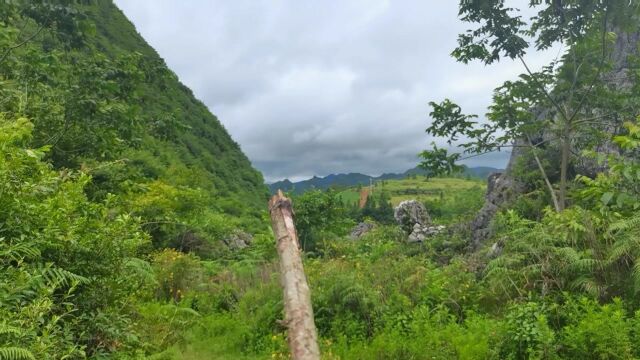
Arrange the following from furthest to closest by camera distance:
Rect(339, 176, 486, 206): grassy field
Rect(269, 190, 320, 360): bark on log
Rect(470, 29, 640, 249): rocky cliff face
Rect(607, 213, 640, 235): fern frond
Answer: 1. Rect(339, 176, 486, 206): grassy field
2. Rect(470, 29, 640, 249): rocky cliff face
3. Rect(607, 213, 640, 235): fern frond
4. Rect(269, 190, 320, 360): bark on log

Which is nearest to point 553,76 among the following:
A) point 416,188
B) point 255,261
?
point 255,261

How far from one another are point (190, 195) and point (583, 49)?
14155 mm

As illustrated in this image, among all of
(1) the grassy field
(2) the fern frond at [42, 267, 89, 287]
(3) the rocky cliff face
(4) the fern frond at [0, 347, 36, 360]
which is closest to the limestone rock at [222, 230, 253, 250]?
(3) the rocky cliff face

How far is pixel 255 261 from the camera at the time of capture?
15.2 meters

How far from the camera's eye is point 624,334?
5812 mm

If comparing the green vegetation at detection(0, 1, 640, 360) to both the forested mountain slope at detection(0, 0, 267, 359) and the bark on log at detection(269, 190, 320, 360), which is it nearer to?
the forested mountain slope at detection(0, 0, 267, 359)

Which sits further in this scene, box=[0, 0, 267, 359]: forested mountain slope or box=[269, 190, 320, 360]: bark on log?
box=[269, 190, 320, 360]: bark on log

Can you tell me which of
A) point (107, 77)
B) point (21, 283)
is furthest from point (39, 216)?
point (107, 77)

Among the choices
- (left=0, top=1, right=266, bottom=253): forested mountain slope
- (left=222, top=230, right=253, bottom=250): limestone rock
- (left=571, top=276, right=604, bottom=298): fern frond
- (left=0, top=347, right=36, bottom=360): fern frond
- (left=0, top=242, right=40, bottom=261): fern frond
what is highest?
(left=0, top=1, right=266, bottom=253): forested mountain slope

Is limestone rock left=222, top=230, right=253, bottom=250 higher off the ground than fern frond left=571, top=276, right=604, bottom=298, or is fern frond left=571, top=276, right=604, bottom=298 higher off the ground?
limestone rock left=222, top=230, right=253, bottom=250

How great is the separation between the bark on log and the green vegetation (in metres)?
0.39

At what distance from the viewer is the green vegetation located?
4.39 meters

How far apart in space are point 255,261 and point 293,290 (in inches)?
427

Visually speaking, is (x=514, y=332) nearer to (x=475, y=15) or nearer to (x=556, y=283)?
(x=556, y=283)
